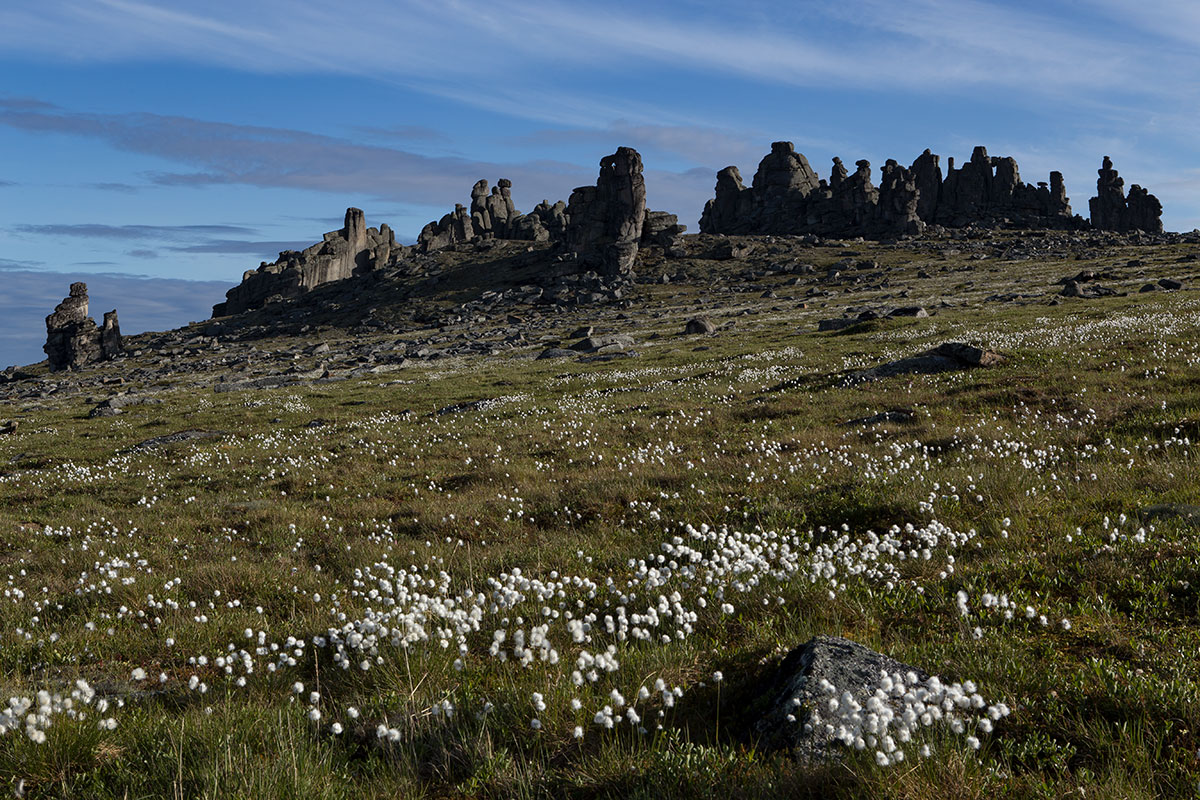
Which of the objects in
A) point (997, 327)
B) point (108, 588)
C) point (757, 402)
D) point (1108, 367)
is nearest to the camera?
point (108, 588)

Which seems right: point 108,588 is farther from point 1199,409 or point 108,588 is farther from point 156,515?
point 1199,409

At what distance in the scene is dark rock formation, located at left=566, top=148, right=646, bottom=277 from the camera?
Answer: 157 m

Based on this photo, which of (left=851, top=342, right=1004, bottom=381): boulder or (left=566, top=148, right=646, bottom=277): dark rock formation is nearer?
(left=851, top=342, right=1004, bottom=381): boulder

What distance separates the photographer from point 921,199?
7598 inches

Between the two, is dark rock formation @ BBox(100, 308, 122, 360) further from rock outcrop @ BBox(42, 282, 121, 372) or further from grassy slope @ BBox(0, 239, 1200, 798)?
grassy slope @ BBox(0, 239, 1200, 798)

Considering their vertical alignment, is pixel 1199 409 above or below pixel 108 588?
above

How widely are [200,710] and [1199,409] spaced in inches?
690

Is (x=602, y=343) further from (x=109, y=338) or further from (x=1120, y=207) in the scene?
(x=1120, y=207)

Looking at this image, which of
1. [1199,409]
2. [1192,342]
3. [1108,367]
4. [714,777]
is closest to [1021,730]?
[714,777]

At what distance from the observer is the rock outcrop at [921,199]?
587 feet

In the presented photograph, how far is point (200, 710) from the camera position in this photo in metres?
5.04

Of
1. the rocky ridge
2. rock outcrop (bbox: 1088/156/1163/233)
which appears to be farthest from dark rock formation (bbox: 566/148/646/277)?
rock outcrop (bbox: 1088/156/1163/233)

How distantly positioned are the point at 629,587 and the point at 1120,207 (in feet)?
768

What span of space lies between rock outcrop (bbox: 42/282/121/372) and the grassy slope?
452ft
